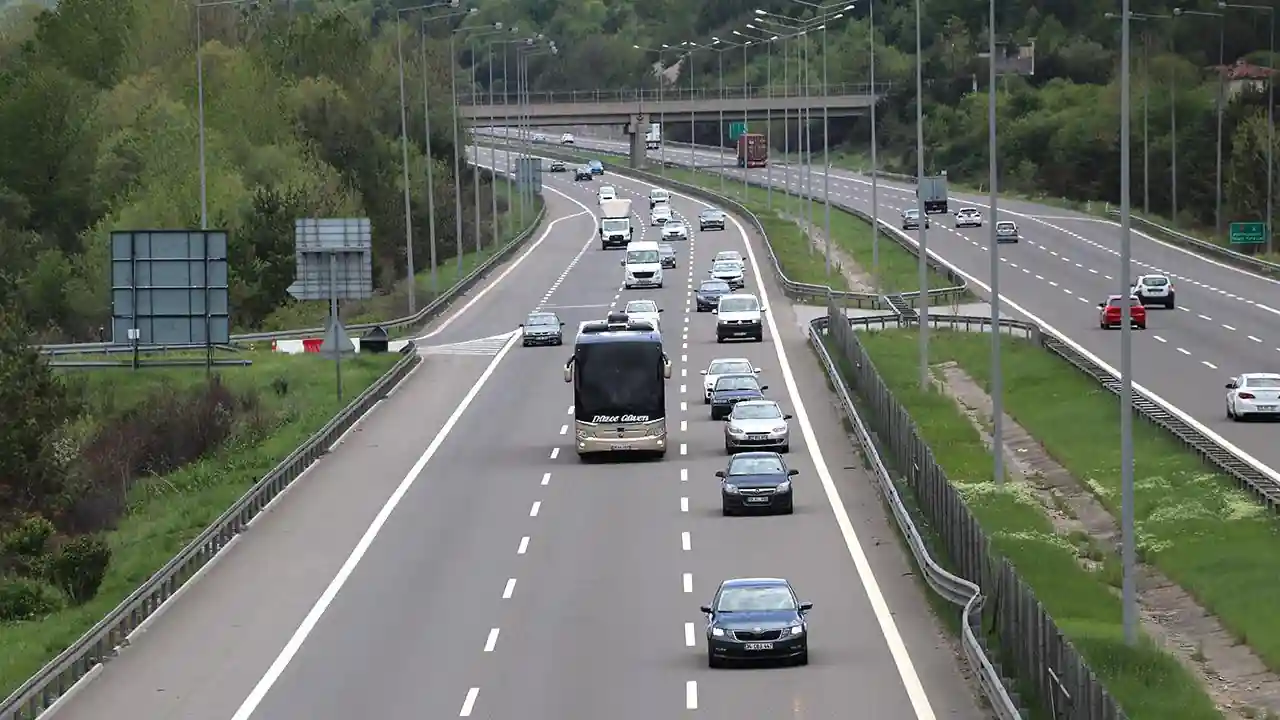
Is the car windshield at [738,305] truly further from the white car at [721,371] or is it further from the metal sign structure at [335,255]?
the white car at [721,371]

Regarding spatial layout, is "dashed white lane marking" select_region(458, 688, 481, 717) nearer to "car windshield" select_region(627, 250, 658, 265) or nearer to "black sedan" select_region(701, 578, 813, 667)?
"black sedan" select_region(701, 578, 813, 667)

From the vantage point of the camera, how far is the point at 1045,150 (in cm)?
18362

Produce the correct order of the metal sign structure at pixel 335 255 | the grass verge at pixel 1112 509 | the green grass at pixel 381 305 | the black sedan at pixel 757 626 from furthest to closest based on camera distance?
the green grass at pixel 381 305, the metal sign structure at pixel 335 255, the black sedan at pixel 757 626, the grass verge at pixel 1112 509

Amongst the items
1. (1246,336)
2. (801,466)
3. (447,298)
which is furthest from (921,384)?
(447,298)

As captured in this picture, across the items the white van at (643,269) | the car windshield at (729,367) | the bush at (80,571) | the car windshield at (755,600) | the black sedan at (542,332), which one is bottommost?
the bush at (80,571)

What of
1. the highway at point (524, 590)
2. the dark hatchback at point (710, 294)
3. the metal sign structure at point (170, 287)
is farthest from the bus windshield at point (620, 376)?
the dark hatchback at point (710, 294)

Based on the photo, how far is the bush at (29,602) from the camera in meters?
46.3

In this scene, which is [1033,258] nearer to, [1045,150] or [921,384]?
[921,384]

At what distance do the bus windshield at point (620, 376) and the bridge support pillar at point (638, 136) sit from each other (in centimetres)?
13395

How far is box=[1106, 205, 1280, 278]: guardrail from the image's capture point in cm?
10894

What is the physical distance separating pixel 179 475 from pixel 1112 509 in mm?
26444

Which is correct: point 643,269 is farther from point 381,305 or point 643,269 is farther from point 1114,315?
point 1114,315

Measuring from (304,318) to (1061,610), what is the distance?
7648cm

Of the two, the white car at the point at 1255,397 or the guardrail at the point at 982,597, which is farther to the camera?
the white car at the point at 1255,397
